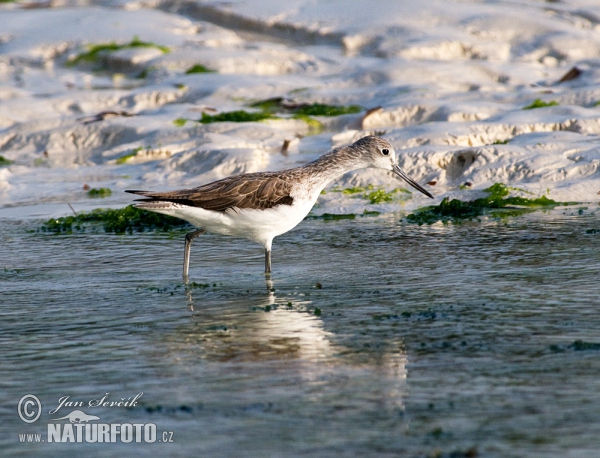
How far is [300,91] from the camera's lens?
15.3 m

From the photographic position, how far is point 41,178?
12.5 meters

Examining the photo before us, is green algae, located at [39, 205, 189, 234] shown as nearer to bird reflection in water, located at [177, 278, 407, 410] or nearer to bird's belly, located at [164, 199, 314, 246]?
bird's belly, located at [164, 199, 314, 246]

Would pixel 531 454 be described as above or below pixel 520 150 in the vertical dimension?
below

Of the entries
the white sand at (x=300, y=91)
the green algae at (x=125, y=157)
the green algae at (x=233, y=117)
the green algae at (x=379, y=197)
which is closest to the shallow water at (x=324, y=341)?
the green algae at (x=379, y=197)

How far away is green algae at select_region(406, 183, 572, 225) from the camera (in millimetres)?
9570

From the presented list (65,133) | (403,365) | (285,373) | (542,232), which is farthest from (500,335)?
(65,133)

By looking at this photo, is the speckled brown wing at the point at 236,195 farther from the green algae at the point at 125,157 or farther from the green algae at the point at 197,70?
the green algae at the point at 197,70

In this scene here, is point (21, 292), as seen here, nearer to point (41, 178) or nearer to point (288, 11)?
point (41, 178)

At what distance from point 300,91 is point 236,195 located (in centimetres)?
790

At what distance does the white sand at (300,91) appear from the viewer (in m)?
11.0

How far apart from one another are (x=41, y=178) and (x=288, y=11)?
8030mm

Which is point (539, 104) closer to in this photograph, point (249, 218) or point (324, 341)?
point (249, 218)

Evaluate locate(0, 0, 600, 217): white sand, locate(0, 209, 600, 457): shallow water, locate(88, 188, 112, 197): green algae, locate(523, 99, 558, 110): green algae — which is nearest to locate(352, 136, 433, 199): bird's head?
locate(0, 209, 600, 457): shallow water

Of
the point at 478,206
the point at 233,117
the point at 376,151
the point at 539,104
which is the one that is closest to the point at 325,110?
the point at 233,117
